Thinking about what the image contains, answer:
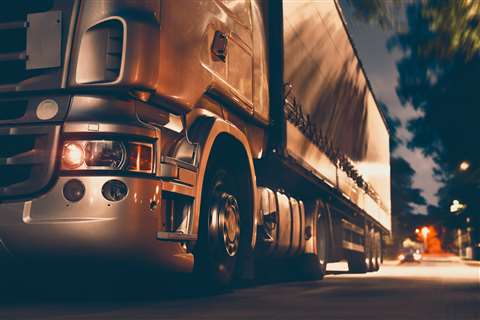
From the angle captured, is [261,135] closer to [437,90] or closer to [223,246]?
[223,246]

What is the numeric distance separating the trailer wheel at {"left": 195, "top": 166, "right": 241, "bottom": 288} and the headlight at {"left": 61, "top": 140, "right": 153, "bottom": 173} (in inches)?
53.7

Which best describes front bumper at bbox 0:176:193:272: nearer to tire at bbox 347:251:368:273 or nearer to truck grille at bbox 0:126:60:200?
truck grille at bbox 0:126:60:200

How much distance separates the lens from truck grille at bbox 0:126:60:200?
21.2 feet

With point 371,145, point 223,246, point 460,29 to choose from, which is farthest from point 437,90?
point 223,246

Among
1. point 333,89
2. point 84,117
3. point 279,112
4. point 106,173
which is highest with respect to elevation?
point 333,89

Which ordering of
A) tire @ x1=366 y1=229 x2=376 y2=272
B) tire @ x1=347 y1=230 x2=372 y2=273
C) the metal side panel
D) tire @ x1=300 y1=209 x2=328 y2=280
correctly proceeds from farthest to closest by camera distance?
1. tire @ x1=366 y1=229 x2=376 y2=272
2. tire @ x1=347 y1=230 x2=372 y2=273
3. tire @ x1=300 y1=209 x2=328 y2=280
4. the metal side panel

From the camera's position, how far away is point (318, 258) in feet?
44.7

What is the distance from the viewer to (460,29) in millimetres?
8016

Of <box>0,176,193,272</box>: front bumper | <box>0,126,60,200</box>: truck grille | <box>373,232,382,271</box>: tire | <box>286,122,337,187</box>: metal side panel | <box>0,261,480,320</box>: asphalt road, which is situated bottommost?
<box>0,261,480,320</box>: asphalt road

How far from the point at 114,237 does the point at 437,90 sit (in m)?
9.82

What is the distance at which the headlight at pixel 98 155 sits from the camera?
644 centimetres

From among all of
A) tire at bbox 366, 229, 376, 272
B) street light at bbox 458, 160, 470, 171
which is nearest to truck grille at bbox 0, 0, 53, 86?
tire at bbox 366, 229, 376, 272

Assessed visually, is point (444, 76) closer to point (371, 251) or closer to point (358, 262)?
point (358, 262)

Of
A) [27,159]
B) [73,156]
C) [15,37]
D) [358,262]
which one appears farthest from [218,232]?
[358,262]
